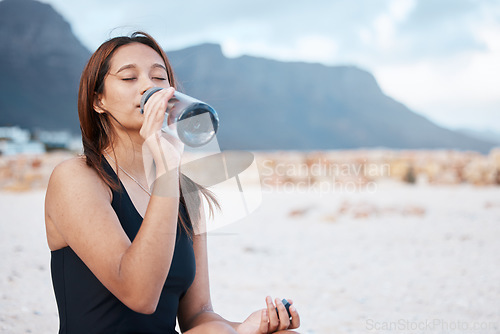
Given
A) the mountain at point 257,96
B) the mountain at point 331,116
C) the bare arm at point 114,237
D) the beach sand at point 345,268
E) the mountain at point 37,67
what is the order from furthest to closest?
the mountain at point 331,116
the mountain at point 37,67
the beach sand at point 345,268
the mountain at point 257,96
the bare arm at point 114,237

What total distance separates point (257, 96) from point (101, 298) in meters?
24.7

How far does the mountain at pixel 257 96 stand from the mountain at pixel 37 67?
0.09 m

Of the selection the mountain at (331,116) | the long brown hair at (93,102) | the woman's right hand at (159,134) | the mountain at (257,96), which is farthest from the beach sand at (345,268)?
the mountain at (331,116)

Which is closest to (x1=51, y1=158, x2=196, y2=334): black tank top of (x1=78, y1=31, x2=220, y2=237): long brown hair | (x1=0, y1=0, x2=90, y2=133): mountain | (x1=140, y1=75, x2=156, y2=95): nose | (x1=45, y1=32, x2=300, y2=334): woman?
(x1=45, y1=32, x2=300, y2=334): woman

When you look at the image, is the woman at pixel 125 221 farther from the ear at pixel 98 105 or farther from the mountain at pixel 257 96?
the mountain at pixel 257 96

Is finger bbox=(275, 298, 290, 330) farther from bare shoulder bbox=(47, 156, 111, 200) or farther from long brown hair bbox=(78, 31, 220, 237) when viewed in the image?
bare shoulder bbox=(47, 156, 111, 200)

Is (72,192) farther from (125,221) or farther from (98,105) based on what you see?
(98,105)

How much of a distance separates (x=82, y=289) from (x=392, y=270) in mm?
4316

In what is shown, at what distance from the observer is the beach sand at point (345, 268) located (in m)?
3.45

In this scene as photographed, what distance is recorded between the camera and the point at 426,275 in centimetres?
481

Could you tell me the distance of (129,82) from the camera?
1450 millimetres

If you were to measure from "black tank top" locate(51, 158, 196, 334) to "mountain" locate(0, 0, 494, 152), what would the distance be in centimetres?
41

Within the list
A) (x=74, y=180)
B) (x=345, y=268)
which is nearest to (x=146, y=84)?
(x=74, y=180)

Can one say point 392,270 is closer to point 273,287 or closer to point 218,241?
point 273,287
